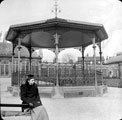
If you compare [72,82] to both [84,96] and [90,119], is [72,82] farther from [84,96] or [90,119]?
[90,119]

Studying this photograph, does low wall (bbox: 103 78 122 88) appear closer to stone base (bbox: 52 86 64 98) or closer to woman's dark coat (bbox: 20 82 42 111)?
stone base (bbox: 52 86 64 98)

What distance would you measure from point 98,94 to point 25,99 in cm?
866

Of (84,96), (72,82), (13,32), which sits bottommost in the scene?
(84,96)

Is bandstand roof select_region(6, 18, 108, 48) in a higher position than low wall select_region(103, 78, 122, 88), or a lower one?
higher

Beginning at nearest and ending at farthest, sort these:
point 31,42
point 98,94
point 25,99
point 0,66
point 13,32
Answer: point 25,99 → point 98,94 → point 13,32 → point 31,42 → point 0,66

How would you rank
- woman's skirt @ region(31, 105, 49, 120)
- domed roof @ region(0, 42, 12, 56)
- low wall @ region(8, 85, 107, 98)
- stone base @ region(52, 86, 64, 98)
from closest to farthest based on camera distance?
1. woman's skirt @ region(31, 105, 49, 120)
2. stone base @ region(52, 86, 64, 98)
3. low wall @ region(8, 85, 107, 98)
4. domed roof @ region(0, 42, 12, 56)

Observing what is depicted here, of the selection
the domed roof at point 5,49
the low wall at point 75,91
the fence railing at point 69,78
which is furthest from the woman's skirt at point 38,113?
the domed roof at point 5,49

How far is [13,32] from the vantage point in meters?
13.5

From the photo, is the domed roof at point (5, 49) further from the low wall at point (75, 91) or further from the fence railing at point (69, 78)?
the low wall at point (75, 91)

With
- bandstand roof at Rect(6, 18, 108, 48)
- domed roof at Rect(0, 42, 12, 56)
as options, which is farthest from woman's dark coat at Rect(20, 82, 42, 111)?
domed roof at Rect(0, 42, 12, 56)

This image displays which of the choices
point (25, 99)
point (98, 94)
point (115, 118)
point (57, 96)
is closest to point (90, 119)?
point (115, 118)

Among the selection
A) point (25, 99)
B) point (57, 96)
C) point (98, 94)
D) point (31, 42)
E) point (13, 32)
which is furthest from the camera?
point (31, 42)

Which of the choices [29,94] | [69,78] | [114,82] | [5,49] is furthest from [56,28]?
[5,49]

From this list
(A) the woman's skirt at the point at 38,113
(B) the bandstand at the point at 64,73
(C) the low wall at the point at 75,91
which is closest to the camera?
(A) the woman's skirt at the point at 38,113
